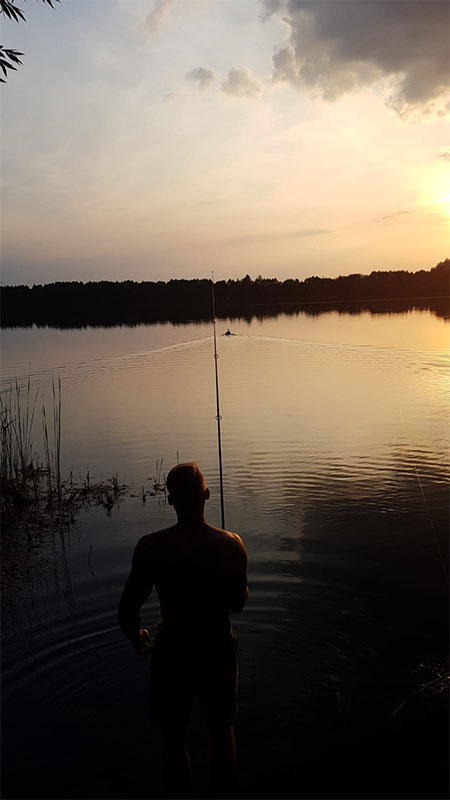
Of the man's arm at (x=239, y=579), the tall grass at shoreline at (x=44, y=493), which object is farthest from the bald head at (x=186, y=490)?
the tall grass at shoreline at (x=44, y=493)

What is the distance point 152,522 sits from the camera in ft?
34.3

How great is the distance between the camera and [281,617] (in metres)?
6.85

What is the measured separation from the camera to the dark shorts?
12.0 feet

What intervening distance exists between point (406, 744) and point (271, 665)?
4.91 feet

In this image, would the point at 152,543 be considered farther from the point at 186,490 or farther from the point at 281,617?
the point at 281,617

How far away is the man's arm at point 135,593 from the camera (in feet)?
12.1

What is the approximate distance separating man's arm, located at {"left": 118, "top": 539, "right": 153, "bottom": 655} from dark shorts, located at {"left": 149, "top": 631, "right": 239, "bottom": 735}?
0.20m

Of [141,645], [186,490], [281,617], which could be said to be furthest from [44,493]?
[186,490]

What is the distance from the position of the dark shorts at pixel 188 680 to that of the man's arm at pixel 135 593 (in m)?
0.20

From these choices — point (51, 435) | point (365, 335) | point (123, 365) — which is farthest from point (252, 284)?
point (51, 435)

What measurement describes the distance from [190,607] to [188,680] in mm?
434

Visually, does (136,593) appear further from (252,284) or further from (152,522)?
(252,284)

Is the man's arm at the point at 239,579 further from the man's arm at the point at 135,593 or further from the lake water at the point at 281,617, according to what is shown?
the lake water at the point at 281,617

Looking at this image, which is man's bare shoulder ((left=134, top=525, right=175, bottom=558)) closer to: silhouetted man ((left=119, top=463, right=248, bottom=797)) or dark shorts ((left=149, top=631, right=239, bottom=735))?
silhouetted man ((left=119, top=463, right=248, bottom=797))
